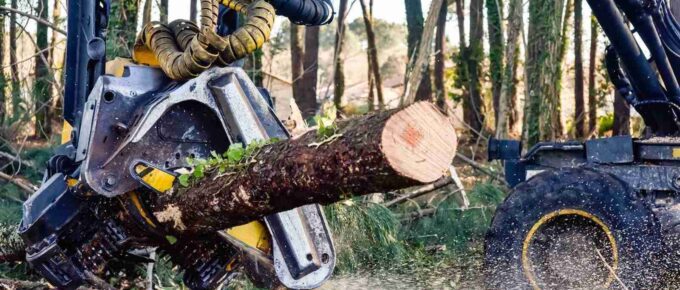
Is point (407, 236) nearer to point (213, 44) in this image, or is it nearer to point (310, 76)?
point (213, 44)

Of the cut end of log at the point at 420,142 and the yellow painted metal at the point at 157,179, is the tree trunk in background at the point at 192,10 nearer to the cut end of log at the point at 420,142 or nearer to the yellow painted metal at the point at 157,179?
the yellow painted metal at the point at 157,179

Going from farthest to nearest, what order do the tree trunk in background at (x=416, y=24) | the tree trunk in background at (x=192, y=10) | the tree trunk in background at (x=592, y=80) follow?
the tree trunk in background at (x=592, y=80) < the tree trunk in background at (x=416, y=24) < the tree trunk in background at (x=192, y=10)

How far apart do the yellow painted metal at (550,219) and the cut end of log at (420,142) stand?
2.25 m

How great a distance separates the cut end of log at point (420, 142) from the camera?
2.52 m

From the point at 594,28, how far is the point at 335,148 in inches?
692

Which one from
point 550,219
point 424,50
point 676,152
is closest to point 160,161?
point 550,219

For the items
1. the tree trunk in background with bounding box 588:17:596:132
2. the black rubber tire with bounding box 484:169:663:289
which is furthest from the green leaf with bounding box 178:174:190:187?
the tree trunk in background with bounding box 588:17:596:132

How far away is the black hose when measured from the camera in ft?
14.8

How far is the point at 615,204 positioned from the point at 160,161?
233 centimetres

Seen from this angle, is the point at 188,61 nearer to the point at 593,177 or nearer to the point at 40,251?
the point at 40,251

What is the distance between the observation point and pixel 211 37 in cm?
389

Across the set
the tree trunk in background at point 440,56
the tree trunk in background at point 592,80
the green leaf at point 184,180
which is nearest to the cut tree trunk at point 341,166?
the green leaf at point 184,180

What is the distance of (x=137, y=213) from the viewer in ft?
12.7

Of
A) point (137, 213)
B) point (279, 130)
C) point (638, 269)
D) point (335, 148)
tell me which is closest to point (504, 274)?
point (638, 269)
